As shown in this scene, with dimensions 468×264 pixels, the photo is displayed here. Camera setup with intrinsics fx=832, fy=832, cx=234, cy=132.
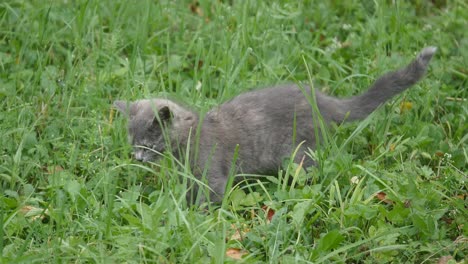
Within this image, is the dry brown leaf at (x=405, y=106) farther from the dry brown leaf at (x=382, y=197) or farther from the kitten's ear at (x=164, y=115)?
the kitten's ear at (x=164, y=115)

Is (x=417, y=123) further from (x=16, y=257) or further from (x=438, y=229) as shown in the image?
(x=16, y=257)

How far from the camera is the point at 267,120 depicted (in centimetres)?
569

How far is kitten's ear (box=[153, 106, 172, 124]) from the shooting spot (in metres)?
5.17

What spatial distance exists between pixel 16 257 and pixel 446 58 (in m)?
4.24

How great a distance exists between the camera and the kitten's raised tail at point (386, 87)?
223 inches

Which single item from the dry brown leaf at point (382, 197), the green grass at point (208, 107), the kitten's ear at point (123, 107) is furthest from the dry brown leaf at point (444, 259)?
the kitten's ear at point (123, 107)

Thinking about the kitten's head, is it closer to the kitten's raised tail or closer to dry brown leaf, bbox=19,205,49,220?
dry brown leaf, bbox=19,205,49,220

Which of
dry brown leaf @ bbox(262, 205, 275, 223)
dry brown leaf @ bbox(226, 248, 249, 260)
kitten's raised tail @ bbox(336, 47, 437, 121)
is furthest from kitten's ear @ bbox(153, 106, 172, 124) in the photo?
kitten's raised tail @ bbox(336, 47, 437, 121)

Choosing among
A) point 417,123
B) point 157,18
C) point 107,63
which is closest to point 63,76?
point 107,63

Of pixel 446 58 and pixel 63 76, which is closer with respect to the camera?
pixel 63 76

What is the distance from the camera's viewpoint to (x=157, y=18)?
271 inches

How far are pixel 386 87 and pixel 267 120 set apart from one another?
33.3 inches

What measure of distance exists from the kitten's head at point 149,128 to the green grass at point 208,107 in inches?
4.9

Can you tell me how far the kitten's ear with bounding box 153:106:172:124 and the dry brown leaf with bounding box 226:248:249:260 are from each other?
1076mm
